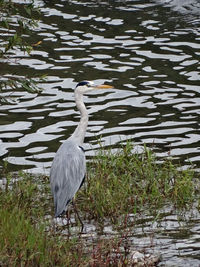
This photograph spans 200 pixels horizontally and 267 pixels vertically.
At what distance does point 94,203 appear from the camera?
373 inches

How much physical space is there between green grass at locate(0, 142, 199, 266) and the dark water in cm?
63

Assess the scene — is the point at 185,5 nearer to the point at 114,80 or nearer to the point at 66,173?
the point at 114,80

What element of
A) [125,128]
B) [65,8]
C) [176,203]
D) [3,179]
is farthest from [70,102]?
[65,8]

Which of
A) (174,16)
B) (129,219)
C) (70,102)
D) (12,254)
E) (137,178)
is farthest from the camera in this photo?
(174,16)

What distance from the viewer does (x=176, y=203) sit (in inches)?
382

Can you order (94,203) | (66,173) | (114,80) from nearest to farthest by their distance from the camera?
1. (66,173)
2. (94,203)
3. (114,80)

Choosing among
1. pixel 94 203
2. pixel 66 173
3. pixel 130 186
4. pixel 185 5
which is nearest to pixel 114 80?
pixel 130 186

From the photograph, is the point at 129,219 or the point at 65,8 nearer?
the point at 129,219

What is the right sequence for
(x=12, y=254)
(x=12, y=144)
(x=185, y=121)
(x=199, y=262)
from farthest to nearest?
(x=185, y=121)
(x=12, y=144)
(x=199, y=262)
(x=12, y=254)

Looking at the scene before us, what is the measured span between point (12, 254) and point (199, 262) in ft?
6.25

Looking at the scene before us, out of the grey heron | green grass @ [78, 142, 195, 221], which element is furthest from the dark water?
the grey heron

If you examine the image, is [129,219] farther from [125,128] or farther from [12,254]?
→ [125,128]

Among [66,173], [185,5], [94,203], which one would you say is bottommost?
[185,5]

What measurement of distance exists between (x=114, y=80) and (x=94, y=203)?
6.36 meters
